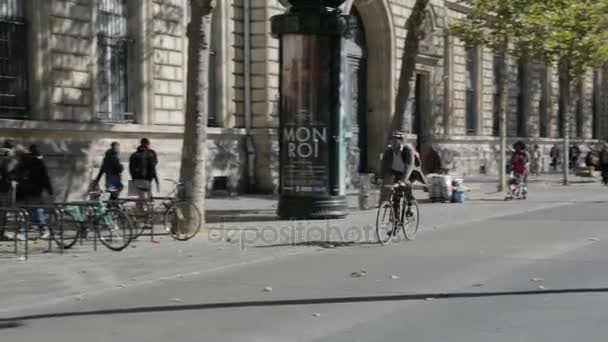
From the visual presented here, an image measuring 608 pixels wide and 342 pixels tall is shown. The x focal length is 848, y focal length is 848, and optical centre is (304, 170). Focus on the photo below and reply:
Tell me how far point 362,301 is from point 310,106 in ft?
28.6

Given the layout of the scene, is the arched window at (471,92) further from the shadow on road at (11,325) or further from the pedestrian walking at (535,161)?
the shadow on road at (11,325)

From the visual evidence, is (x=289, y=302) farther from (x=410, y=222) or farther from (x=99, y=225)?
(x=410, y=222)

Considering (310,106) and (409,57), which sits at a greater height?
(409,57)

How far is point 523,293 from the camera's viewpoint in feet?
27.9

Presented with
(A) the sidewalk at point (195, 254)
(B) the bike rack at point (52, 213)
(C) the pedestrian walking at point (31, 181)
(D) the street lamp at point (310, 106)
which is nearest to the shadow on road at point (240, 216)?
(A) the sidewalk at point (195, 254)

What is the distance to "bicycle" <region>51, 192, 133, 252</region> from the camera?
12.2 m

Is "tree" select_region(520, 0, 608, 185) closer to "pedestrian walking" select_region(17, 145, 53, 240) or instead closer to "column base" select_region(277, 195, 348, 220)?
"column base" select_region(277, 195, 348, 220)

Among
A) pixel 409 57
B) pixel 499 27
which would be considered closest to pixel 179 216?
pixel 409 57

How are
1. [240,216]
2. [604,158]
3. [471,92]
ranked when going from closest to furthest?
1. [240,216]
2. [604,158]
3. [471,92]

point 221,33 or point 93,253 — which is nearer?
point 93,253

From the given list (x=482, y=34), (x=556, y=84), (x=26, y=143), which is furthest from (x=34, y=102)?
(x=556, y=84)

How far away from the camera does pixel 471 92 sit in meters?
37.8

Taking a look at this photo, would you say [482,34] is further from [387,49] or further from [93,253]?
[93,253]

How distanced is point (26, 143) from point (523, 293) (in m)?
12.8
